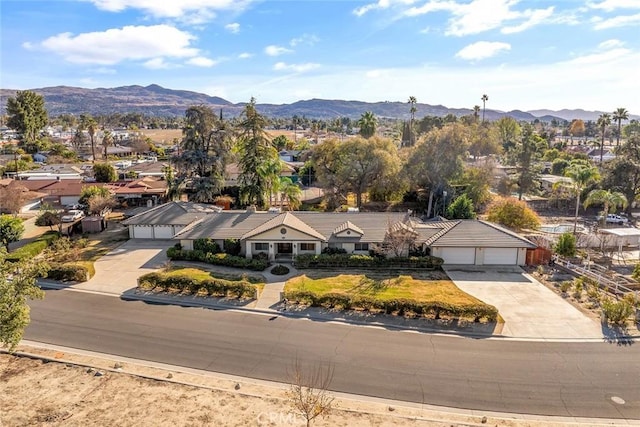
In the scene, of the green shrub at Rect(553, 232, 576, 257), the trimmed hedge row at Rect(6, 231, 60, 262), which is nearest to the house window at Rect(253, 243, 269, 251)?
the trimmed hedge row at Rect(6, 231, 60, 262)

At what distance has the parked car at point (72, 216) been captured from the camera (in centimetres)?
5428

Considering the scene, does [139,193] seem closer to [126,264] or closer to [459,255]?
[126,264]

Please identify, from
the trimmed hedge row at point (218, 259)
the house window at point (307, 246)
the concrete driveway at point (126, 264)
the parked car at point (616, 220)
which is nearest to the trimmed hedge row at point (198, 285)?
the concrete driveway at point (126, 264)

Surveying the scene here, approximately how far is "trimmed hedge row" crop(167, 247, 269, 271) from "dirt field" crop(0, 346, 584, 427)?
17021 millimetres

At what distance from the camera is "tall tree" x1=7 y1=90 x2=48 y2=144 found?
126750mm

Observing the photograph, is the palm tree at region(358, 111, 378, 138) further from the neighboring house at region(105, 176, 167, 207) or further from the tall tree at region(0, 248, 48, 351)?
the tall tree at region(0, 248, 48, 351)

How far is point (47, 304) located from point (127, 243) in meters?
16.3

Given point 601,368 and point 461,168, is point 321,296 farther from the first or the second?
point 461,168

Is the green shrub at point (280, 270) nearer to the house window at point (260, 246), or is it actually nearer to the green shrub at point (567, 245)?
the house window at point (260, 246)

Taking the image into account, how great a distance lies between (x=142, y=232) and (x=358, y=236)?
24250 millimetres

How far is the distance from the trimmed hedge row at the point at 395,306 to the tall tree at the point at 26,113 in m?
124

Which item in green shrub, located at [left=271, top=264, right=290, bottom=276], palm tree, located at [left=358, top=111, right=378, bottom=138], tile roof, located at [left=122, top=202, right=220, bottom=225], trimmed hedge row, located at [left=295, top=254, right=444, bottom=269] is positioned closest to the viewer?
green shrub, located at [left=271, top=264, right=290, bottom=276]

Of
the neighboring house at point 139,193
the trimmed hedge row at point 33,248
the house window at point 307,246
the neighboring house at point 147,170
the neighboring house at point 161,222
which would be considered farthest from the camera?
the neighboring house at point 147,170

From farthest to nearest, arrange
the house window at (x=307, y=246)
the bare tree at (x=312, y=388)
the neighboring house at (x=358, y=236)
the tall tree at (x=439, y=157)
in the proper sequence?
the tall tree at (x=439, y=157), the house window at (x=307, y=246), the neighboring house at (x=358, y=236), the bare tree at (x=312, y=388)
